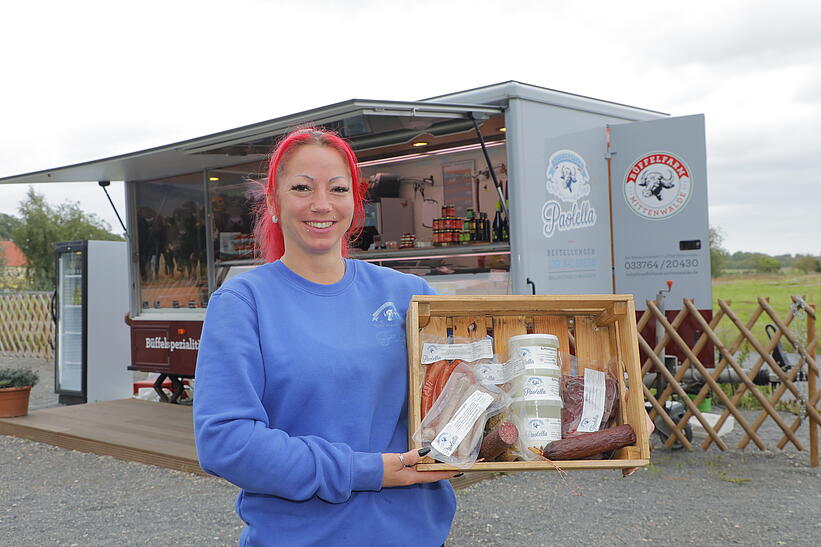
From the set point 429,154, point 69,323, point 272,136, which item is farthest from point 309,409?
point 69,323

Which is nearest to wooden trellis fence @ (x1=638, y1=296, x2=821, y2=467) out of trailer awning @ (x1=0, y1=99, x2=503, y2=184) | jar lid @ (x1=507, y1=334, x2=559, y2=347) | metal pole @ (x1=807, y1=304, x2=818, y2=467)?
metal pole @ (x1=807, y1=304, x2=818, y2=467)

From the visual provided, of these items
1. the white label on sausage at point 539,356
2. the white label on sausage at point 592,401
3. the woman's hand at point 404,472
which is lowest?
the woman's hand at point 404,472

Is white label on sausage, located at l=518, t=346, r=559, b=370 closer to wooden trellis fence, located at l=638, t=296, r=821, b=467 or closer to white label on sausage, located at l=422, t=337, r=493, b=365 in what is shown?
white label on sausage, located at l=422, t=337, r=493, b=365

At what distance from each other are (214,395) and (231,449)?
4.1 inches

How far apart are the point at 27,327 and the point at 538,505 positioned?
1305 cm

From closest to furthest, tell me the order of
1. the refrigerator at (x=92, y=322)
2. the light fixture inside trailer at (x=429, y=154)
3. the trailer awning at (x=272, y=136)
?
the trailer awning at (x=272, y=136), the light fixture inside trailer at (x=429, y=154), the refrigerator at (x=92, y=322)

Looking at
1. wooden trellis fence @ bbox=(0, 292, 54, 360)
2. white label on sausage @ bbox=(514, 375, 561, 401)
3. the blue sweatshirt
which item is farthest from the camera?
wooden trellis fence @ bbox=(0, 292, 54, 360)

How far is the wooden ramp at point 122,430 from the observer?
5754mm

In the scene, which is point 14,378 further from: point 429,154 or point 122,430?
point 429,154

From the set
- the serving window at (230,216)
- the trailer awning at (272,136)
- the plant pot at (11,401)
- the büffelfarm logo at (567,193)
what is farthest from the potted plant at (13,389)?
the büffelfarm logo at (567,193)

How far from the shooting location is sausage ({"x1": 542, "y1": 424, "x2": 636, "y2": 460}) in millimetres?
1545

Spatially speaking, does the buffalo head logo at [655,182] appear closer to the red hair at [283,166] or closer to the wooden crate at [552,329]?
the wooden crate at [552,329]

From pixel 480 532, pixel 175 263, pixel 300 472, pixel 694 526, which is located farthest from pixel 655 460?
pixel 175 263

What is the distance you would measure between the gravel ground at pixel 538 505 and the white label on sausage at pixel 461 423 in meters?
2.57
